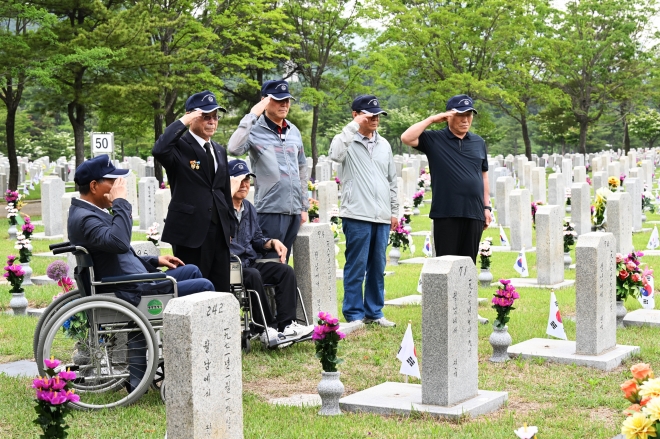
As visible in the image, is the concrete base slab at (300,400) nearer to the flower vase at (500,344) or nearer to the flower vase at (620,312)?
the flower vase at (500,344)

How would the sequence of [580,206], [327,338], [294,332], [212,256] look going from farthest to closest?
1. [580,206]
2. [294,332]
3. [212,256]
4. [327,338]

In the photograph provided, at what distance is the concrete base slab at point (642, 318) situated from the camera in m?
9.37

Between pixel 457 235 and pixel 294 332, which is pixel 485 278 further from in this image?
pixel 294 332

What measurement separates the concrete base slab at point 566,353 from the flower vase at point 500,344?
155 mm

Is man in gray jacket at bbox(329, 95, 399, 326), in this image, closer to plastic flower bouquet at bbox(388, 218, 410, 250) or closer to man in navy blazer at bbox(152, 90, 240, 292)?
man in navy blazer at bbox(152, 90, 240, 292)

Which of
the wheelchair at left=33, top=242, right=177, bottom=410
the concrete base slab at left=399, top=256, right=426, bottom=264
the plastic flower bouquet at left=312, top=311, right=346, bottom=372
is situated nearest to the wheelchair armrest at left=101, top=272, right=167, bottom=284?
the wheelchair at left=33, top=242, right=177, bottom=410

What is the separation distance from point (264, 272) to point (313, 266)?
88cm

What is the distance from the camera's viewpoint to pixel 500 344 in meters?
7.75

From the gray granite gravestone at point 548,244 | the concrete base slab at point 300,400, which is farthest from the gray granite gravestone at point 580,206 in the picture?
the concrete base slab at point 300,400

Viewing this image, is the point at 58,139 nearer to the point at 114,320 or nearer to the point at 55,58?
the point at 55,58

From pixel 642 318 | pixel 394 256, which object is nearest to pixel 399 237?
pixel 394 256

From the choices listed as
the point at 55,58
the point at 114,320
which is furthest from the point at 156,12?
the point at 114,320

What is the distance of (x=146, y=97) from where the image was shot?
88.1 ft

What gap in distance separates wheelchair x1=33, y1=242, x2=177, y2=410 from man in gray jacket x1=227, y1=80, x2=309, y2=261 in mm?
2084
